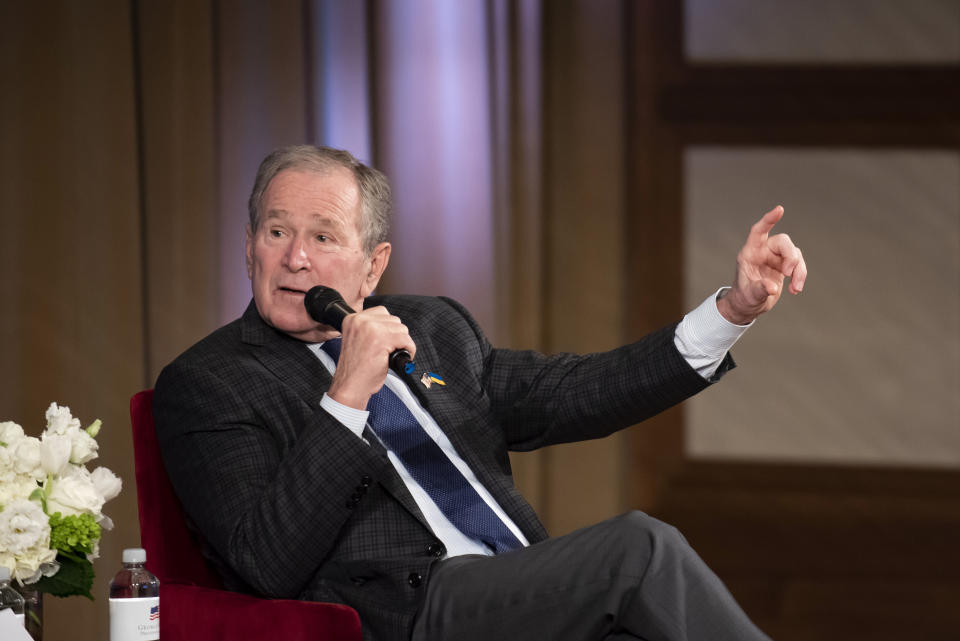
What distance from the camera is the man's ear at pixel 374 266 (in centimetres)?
192

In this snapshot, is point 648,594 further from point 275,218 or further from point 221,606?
point 275,218

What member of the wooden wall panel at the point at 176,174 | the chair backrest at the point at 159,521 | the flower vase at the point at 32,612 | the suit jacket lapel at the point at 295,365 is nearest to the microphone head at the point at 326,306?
the suit jacket lapel at the point at 295,365

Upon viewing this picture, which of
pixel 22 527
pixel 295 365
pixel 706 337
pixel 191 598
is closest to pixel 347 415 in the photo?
pixel 295 365

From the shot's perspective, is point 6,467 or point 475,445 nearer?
point 6,467

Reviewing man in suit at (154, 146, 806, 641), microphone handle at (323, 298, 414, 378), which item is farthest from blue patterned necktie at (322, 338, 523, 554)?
microphone handle at (323, 298, 414, 378)

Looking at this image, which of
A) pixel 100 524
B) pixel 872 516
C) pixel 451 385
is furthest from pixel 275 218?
pixel 872 516

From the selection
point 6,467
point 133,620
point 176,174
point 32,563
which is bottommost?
point 133,620

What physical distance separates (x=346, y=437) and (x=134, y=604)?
39 cm

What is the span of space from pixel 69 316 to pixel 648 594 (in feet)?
7.41

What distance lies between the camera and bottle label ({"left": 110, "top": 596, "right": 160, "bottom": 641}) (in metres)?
1.49

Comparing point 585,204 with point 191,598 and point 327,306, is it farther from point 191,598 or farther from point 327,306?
point 191,598

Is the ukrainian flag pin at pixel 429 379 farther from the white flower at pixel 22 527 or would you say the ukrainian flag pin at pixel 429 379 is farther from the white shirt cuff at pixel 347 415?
the white flower at pixel 22 527

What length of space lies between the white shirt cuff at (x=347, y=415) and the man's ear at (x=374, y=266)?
15.9 inches

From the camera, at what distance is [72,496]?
1.46 m
